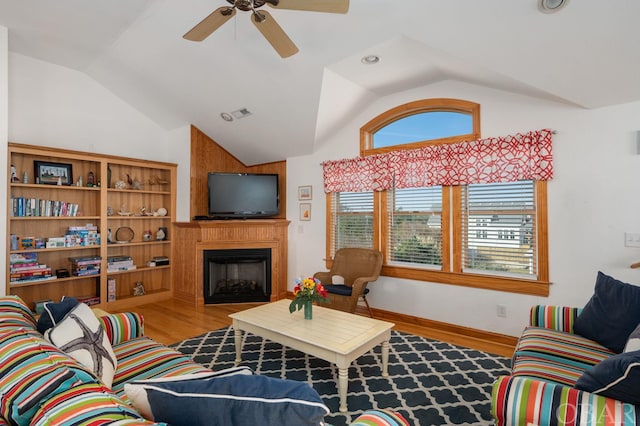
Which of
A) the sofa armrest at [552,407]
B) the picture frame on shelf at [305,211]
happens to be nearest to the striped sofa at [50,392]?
the sofa armrest at [552,407]

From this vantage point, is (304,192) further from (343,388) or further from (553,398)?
(553,398)

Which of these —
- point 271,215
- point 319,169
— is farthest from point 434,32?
point 271,215

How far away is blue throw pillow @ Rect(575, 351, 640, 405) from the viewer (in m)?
1.25

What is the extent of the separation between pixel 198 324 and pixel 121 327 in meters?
1.85

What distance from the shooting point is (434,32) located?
2.74 meters

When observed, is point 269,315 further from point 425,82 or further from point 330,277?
point 425,82

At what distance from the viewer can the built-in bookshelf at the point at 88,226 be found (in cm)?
409

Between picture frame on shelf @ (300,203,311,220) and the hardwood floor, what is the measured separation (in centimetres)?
148

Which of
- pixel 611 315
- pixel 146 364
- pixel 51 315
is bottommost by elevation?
pixel 146 364

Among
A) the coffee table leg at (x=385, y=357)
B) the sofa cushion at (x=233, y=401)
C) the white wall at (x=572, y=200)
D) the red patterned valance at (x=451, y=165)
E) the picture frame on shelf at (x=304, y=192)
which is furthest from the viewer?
the picture frame on shelf at (x=304, y=192)

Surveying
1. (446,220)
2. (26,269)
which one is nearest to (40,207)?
(26,269)

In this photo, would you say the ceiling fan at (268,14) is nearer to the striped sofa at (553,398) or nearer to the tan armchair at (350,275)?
the striped sofa at (553,398)

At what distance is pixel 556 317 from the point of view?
2.55m

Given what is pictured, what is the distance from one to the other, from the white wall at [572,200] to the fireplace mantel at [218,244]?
224 cm
